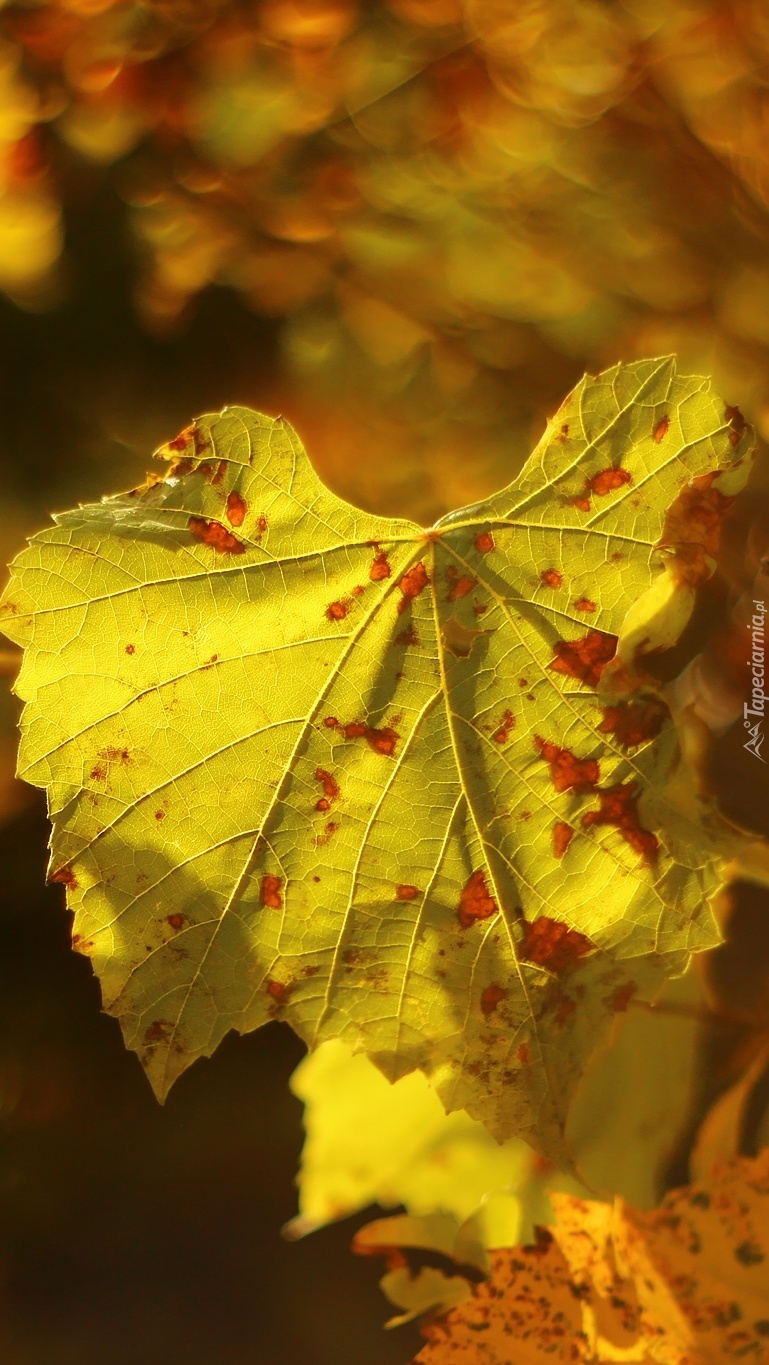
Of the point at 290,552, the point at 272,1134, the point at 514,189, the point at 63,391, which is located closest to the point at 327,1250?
the point at 272,1134

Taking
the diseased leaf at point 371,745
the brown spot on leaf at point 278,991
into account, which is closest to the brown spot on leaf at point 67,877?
the diseased leaf at point 371,745

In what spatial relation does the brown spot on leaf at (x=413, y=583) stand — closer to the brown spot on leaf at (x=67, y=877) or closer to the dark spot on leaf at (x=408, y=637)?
the dark spot on leaf at (x=408, y=637)

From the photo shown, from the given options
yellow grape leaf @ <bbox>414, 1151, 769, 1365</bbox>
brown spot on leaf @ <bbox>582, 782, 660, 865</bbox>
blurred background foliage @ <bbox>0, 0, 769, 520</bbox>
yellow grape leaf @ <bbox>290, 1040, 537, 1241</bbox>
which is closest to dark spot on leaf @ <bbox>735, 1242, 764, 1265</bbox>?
yellow grape leaf @ <bbox>414, 1151, 769, 1365</bbox>

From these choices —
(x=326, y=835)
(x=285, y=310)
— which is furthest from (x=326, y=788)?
(x=285, y=310)

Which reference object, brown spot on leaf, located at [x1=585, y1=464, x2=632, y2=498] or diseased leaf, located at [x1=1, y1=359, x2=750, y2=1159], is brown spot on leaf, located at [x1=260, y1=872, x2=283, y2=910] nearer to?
diseased leaf, located at [x1=1, y1=359, x2=750, y2=1159]

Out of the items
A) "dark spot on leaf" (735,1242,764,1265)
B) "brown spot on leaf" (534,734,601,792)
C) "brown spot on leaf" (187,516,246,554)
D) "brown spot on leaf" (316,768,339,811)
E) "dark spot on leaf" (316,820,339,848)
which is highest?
"brown spot on leaf" (187,516,246,554)

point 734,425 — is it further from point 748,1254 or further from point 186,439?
point 748,1254
